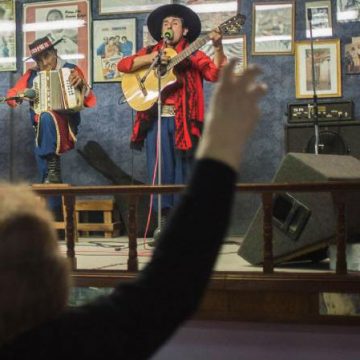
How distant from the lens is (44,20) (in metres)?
5.69

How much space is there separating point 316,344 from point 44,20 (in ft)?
15.0

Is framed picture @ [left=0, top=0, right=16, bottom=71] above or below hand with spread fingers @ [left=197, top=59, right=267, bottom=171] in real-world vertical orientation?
above

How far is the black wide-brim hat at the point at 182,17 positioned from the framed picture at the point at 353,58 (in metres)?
1.51

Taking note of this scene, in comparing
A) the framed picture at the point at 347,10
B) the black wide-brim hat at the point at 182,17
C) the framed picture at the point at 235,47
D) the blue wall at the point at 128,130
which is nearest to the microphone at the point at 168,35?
the black wide-brim hat at the point at 182,17

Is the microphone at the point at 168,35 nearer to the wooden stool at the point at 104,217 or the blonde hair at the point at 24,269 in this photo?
the wooden stool at the point at 104,217

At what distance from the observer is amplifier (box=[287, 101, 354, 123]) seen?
15.7 feet

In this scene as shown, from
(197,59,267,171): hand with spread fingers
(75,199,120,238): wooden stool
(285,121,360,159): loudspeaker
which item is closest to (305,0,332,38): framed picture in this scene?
(285,121,360,159): loudspeaker

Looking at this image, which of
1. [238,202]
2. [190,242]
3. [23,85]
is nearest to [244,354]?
[190,242]

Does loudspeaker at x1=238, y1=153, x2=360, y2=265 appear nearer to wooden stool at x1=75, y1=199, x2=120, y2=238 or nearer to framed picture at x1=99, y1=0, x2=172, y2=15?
wooden stool at x1=75, y1=199, x2=120, y2=238

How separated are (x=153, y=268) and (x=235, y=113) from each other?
0.19 meters

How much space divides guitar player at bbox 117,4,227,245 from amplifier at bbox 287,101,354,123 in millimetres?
926

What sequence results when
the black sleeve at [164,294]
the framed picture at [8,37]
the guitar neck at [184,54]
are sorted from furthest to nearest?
the framed picture at [8,37] < the guitar neck at [184,54] < the black sleeve at [164,294]

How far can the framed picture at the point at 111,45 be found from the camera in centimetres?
546

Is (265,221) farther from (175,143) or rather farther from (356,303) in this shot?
(175,143)
